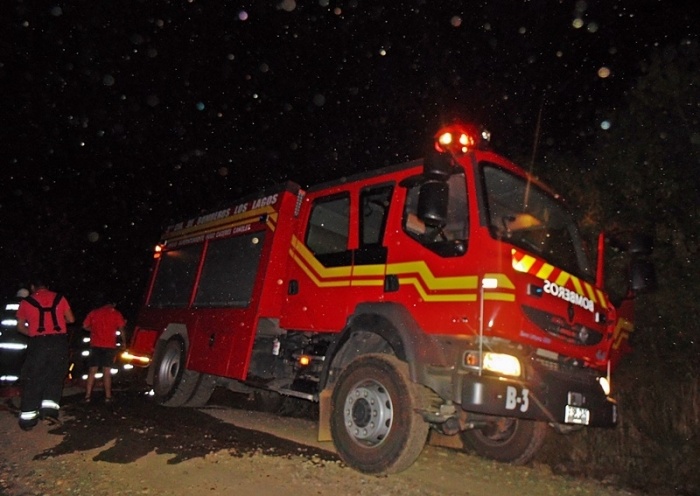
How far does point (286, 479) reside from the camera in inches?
178

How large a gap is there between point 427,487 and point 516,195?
108 inches

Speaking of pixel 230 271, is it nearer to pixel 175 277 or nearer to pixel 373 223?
pixel 175 277

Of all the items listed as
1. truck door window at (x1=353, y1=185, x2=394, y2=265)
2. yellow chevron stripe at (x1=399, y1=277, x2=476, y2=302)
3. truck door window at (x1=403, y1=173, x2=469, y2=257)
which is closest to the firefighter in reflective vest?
truck door window at (x1=353, y1=185, x2=394, y2=265)

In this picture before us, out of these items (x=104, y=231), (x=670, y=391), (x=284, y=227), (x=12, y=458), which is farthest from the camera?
(x=104, y=231)

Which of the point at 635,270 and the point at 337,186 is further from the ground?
the point at 337,186

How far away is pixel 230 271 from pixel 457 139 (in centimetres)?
370

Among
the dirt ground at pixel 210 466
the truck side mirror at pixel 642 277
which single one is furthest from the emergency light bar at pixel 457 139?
the dirt ground at pixel 210 466

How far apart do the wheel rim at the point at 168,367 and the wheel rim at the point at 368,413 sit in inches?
150

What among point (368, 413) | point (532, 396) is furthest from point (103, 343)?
point (532, 396)

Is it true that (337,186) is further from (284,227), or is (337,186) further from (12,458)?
(12,458)

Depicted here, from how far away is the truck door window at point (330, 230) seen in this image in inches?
226

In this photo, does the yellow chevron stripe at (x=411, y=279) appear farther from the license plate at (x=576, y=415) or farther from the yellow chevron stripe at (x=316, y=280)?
the license plate at (x=576, y=415)

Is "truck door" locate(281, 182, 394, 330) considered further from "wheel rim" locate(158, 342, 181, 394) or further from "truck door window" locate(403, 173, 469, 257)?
"wheel rim" locate(158, 342, 181, 394)

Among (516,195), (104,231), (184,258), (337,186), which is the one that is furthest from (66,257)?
(516,195)
